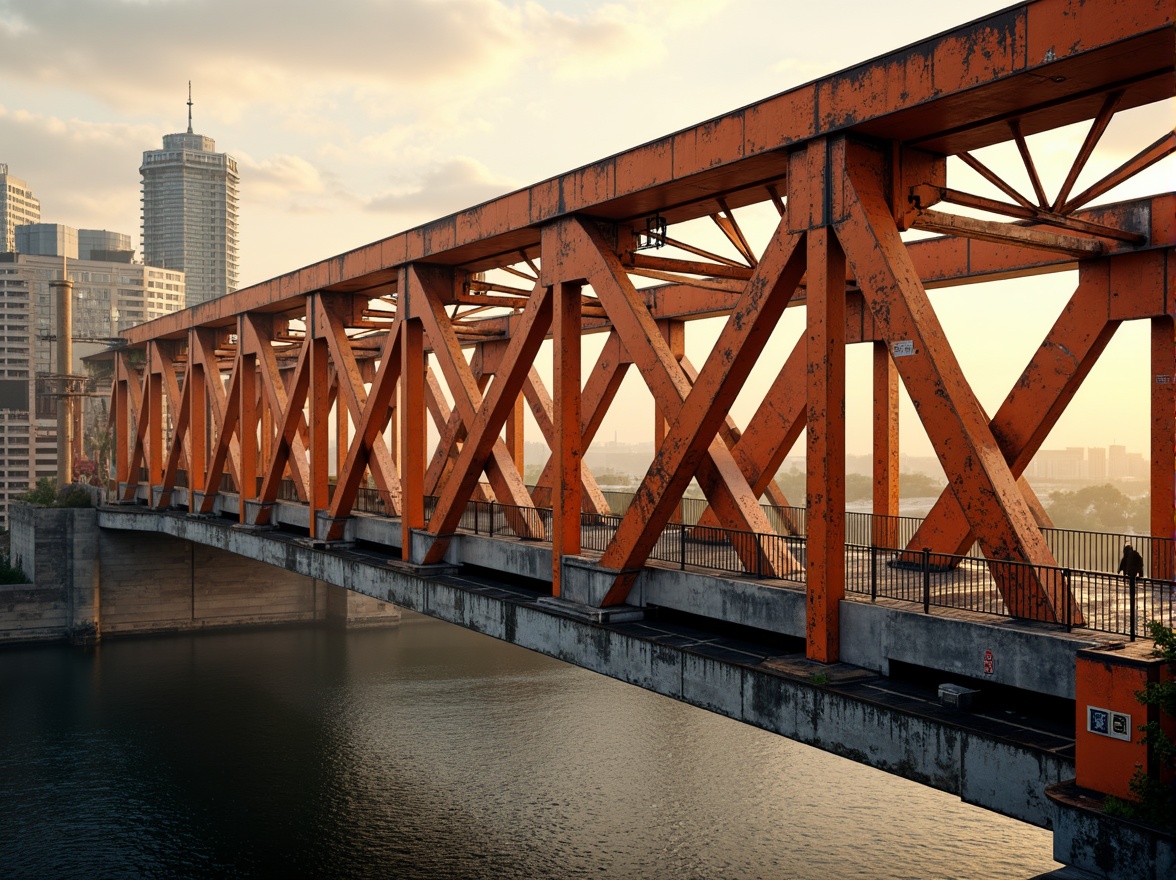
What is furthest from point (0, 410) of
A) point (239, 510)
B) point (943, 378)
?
point (943, 378)

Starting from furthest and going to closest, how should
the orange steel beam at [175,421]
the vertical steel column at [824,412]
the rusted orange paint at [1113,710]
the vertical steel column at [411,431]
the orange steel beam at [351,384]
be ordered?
the orange steel beam at [175,421]
the orange steel beam at [351,384]
the vertical steel column at [411,431]
the vertical steel column at [824,412]
the rusted orange paint at [1113,710]

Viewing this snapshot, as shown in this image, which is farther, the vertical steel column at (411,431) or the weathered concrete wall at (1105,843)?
the vertical steel column at (411,431)

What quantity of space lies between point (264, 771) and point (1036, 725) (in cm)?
2525

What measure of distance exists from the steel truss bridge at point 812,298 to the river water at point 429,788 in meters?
7.50

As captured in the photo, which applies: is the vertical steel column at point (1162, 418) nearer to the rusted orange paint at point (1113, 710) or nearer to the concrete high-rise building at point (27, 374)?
the rusted orange paint at point (1113, 710)

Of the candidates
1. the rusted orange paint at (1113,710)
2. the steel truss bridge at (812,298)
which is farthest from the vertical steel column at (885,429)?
the rusted orange paint at (1113,710)

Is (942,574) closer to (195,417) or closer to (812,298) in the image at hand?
(812,298)

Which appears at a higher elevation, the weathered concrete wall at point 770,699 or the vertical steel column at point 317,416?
the vertical steel column at point 317,416

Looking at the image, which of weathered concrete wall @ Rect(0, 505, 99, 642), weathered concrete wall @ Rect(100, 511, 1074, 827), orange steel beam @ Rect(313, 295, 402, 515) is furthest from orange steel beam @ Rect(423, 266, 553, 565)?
weathered concrete wall @ Rect(0, 505, 99, 642)

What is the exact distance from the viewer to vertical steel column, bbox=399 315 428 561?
2186 centimetres

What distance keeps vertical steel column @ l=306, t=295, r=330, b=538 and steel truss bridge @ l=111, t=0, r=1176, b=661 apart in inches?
3.1

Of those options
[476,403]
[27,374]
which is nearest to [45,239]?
[27,374]

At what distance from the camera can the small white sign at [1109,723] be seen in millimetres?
7711

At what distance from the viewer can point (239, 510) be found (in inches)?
1281
